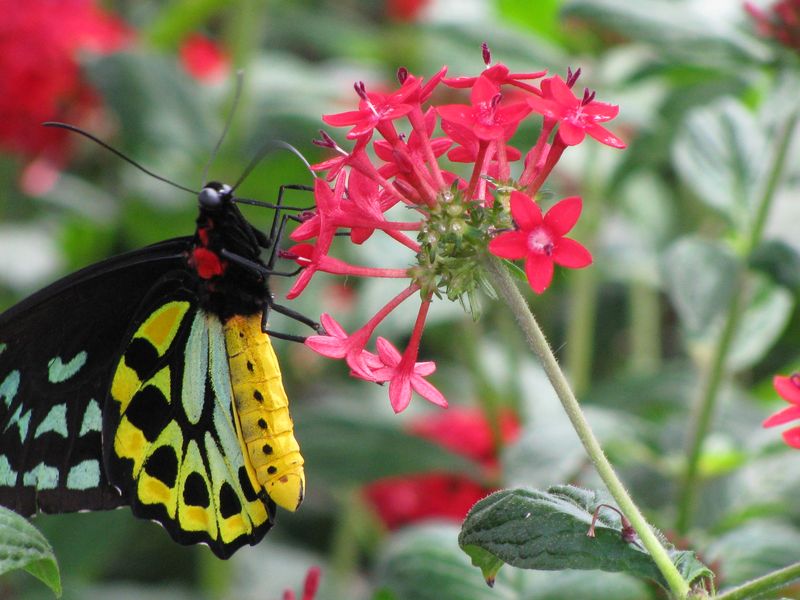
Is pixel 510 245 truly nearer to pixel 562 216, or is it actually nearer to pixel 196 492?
pixel 562 216

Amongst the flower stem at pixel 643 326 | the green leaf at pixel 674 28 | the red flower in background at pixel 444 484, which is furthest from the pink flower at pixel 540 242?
the flower stem at pixel 643 326

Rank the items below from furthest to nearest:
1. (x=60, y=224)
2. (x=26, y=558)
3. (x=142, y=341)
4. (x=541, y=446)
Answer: (x=60, y=224), (x=541, y=446), (x=142, y=341), (x=26, y=558)

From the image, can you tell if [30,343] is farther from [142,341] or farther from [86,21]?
[86,21]

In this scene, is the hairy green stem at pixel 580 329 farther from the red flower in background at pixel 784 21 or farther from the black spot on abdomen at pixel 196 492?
the black spot on abdomen at pixel 196 492

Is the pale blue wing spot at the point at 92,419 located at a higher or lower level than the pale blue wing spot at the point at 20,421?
higher

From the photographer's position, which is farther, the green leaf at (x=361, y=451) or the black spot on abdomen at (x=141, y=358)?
the green leaf at (x=361, y=451)

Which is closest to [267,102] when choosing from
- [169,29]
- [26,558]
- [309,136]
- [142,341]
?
[309,136]

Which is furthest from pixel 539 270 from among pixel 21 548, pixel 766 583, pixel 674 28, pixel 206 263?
pixel 674 28
